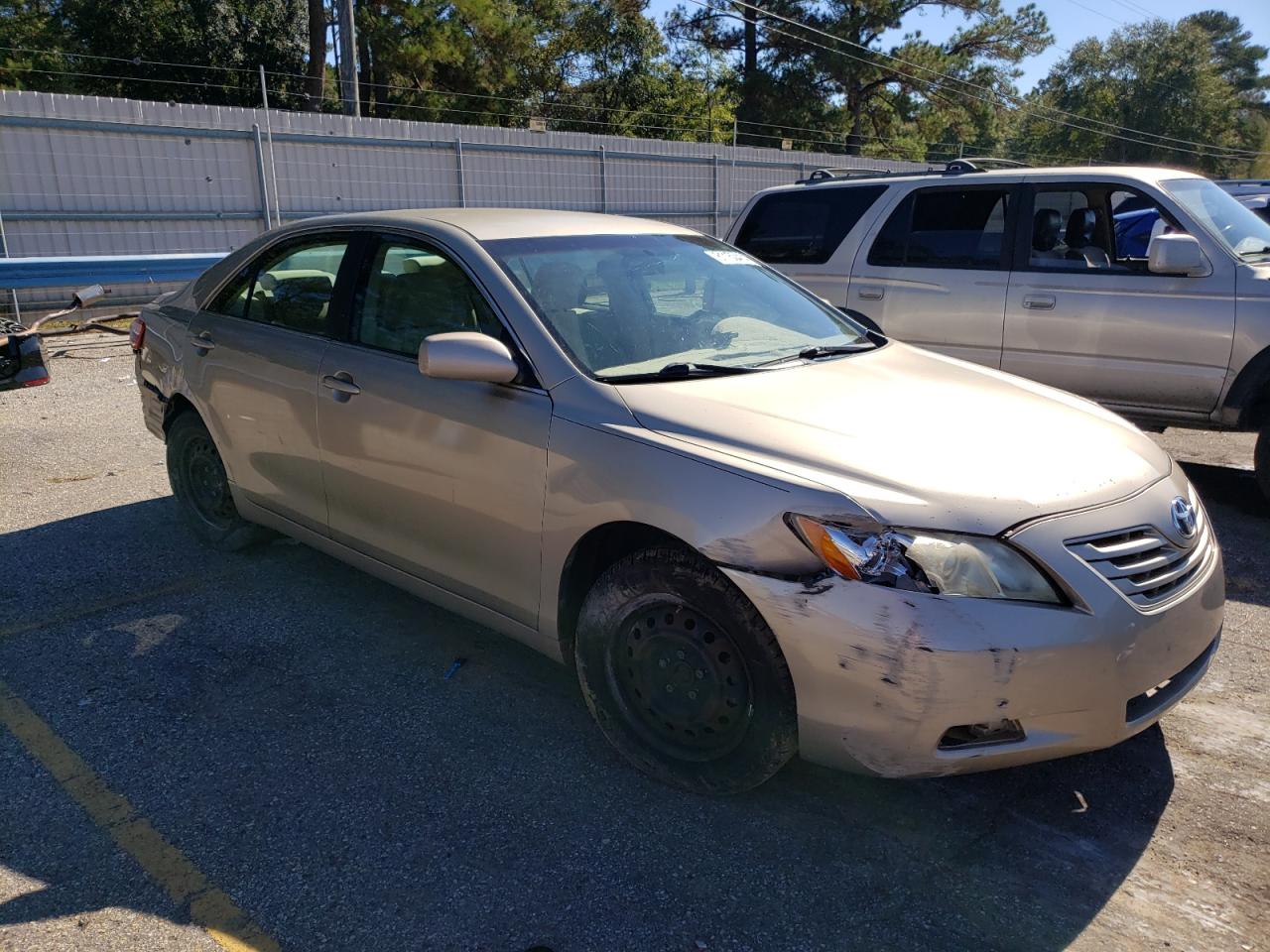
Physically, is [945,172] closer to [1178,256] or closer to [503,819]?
[1178,256]

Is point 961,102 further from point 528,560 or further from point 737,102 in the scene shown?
point 528,560

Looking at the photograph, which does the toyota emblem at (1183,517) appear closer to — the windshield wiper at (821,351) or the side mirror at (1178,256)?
the windshield wiper at (821,351)

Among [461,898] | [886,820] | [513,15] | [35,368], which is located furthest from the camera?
[513,15]

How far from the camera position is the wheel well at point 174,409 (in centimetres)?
495

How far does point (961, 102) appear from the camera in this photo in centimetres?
4278

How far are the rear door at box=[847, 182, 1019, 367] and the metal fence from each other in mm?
9559

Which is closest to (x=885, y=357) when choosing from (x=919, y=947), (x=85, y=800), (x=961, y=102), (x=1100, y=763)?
(x=1100, y=763)

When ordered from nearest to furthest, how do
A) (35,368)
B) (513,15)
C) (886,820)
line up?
(886,820), (35,368), (513,15)

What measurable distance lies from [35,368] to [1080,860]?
5885mm

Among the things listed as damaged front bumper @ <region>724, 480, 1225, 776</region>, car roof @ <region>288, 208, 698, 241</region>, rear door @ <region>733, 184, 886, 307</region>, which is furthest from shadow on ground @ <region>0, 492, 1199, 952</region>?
rear door @ <region>733, 184, 886, 307</region>

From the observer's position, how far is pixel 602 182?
17.3 m

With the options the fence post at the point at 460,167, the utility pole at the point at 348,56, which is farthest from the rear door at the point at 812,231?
the utility pole at the point at 348,56

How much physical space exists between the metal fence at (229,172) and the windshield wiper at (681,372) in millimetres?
10852

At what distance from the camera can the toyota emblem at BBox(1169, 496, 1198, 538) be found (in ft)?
9.55
